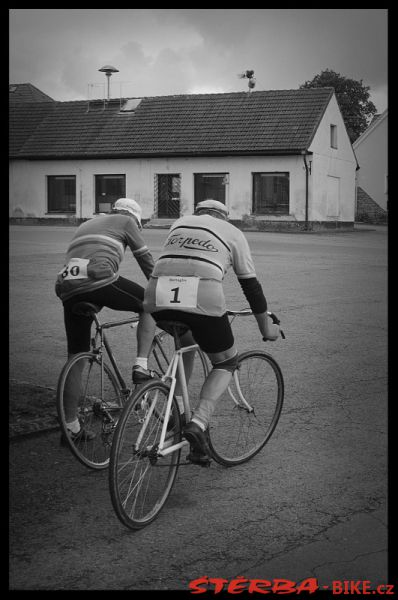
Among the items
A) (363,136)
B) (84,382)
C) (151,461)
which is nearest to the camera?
(151,461)

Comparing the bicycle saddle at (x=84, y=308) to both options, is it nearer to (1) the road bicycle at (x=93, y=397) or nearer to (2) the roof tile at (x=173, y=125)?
(1) the road bicycle at (x=93, y=397)

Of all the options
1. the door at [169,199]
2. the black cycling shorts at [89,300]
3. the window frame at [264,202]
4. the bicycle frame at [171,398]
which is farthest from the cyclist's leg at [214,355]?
the window frame at [264,202]

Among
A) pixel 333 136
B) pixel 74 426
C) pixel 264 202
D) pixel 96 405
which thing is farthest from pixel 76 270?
pixel 333 136

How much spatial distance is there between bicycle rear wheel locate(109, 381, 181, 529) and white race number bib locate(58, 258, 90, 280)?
1233 millimetres

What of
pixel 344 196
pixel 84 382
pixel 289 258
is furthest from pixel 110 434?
pixel 344 196

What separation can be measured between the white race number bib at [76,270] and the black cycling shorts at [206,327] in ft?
2.91

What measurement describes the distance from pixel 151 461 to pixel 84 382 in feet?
3.46

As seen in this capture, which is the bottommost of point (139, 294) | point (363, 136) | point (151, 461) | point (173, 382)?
point (151, 461)

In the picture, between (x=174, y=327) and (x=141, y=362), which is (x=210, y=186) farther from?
(x=174, y=327)

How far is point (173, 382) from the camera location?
438 cm

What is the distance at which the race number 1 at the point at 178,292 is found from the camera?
4336mm

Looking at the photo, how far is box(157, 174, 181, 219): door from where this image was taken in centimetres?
3706

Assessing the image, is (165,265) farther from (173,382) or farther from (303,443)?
(303,443)

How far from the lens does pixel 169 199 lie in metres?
37.6
